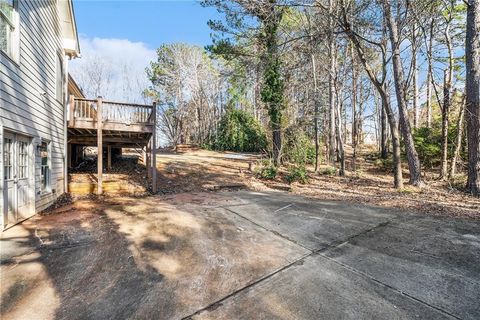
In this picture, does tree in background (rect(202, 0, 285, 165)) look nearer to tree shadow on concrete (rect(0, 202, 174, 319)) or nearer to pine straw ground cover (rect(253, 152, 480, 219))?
pine straw ground cover (rect(253, 152, 480, 219))

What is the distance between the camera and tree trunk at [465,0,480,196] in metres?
6.24

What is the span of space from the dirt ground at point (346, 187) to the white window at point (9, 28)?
5426 mm

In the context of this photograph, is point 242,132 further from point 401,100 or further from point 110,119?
point 401,100

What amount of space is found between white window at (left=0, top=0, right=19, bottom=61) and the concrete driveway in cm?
319

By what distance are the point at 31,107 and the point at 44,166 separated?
164 centimetres

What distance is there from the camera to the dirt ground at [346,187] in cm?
563

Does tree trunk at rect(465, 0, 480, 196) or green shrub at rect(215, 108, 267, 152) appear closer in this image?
tree trunk at rect(465, 0, 480, 196)

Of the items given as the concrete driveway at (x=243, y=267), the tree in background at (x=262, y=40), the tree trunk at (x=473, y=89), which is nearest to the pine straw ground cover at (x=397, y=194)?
the tree trunk at (x=473, y=89)

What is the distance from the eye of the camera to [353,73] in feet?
42.1

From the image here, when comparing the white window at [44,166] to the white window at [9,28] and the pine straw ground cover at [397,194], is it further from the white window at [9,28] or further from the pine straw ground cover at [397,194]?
the pine straw ground cover at [397,194]

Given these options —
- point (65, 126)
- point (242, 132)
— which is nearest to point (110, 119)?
point (65, 126)

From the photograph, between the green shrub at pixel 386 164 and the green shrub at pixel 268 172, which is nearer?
the green shrub at pixel 268 172

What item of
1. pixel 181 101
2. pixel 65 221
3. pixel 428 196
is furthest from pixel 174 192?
pixel 181 101

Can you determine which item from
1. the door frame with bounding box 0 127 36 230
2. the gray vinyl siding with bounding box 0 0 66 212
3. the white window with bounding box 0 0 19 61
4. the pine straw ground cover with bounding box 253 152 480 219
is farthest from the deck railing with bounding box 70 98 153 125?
the pine straw ground cover with bounding box 253 152 480 219
